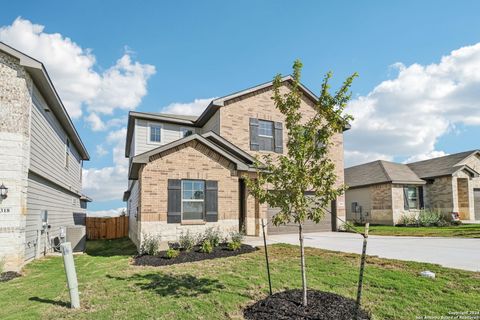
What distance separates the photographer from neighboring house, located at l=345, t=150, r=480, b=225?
2364 cm

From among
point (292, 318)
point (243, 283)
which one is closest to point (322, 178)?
point (292, 318)

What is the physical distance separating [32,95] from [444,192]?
27.3 m

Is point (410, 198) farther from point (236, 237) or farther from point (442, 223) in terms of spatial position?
point (236, 237)

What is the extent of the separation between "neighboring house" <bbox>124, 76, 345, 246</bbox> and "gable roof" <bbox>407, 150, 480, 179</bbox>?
13.9 m

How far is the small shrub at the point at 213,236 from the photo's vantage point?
11.5 metres

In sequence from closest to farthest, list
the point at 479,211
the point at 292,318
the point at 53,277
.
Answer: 1. the point at 292,318
2. the point at 53,277
3. the point at 479,211

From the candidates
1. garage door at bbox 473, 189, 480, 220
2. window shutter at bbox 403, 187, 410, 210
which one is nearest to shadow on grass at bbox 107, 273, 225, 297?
window shutter at bbox 403, 187, 410, 210

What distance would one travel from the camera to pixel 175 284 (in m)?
6.96

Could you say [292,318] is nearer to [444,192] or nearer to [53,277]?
[53,277]

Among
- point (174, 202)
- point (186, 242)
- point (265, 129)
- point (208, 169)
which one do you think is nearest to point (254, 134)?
point (265, 129)

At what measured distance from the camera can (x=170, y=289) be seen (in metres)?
6.59

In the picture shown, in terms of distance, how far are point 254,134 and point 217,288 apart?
11.2 meters

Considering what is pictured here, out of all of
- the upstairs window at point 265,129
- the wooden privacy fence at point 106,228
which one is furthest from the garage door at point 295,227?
the wooden privacy fence at point 106,228

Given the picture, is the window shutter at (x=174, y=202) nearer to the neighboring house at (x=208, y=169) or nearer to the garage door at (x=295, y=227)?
the neighboring house at (x=208, y=169)
